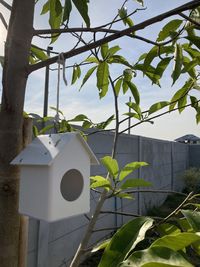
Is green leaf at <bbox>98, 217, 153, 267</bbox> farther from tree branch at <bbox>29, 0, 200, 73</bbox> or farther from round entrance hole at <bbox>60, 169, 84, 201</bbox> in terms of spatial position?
tree branch at <bbox>29, 0, 200, 73</bbox>

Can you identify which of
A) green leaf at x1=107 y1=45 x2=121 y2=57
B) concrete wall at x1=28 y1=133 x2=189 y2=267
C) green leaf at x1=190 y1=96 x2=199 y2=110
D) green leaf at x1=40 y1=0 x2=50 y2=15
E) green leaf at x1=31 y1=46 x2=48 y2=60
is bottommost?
concrete wall at x1=28 y1=133 x2=189 y2=267

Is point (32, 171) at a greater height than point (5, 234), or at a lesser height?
greater

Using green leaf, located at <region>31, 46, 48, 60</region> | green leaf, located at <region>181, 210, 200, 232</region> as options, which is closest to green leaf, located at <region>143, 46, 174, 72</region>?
green leaf, located at <region>31, 46, 48, 60</region>

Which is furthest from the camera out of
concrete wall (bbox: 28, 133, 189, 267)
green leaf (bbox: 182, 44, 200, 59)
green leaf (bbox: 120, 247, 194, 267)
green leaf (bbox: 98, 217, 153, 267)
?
concrete wall (bbox: 28, 133, 189, 267)

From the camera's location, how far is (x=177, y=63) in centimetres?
93

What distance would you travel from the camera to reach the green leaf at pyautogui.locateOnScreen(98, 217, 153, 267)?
2.09 ft

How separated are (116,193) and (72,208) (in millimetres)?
115

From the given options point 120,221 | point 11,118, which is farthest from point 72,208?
point 120,221

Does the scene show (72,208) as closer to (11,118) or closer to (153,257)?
(11,118)

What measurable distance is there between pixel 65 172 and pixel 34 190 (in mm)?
89

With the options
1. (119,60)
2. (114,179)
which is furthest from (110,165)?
(119,60)

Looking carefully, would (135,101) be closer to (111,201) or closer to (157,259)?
(157,259)

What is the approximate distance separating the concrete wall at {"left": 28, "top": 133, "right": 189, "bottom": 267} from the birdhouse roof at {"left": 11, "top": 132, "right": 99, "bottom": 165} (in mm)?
1565

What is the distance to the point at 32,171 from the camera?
0.86m
